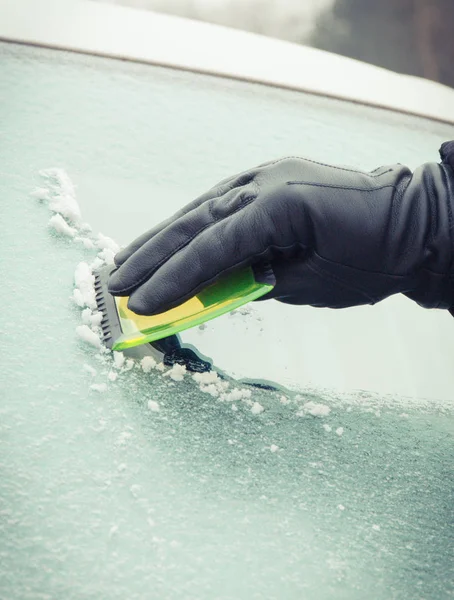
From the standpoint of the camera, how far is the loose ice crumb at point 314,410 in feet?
3.54

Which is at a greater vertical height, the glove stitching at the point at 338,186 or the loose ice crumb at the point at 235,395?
the glove stitching at the point at 338,186

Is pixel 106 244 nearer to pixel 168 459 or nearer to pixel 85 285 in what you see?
pixel 85 285

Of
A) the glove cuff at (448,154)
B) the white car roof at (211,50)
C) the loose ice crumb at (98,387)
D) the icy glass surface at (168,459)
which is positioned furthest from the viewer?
the white car roof at (211,50)

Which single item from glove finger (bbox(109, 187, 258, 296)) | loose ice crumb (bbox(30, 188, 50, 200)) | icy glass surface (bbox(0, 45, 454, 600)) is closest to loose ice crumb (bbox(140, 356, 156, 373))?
icy glass surface (bbox(0, 45, 454, 600))

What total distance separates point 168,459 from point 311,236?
0.42 m

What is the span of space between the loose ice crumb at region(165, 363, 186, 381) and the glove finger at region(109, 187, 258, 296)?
0.15m

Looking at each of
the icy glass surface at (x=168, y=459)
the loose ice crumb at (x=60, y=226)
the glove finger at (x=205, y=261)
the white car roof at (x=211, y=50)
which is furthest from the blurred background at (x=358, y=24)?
the glove finger at (x=205, y=261)

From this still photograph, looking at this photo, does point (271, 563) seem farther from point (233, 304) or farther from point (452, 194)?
point (452, 194)

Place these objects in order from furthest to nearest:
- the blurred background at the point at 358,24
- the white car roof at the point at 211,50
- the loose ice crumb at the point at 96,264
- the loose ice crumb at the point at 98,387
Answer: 1. the blurred background at the point at 358,24
2. the white car roof at the point at 211,50
3. the loose ice crumb at the point at 96,264
4. the loose ice crumb at the point at 98,387

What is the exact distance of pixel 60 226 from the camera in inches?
47.7

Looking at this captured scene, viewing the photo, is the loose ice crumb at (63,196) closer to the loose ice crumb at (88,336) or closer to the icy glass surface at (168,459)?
the icy glass surface at (168,459)

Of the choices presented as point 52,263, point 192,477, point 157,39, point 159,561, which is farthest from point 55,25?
point 159,561

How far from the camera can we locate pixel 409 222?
1.03m

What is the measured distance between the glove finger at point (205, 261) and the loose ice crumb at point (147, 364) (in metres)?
0.08
